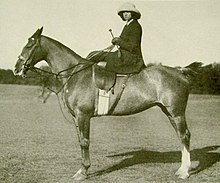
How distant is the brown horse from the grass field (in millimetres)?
293

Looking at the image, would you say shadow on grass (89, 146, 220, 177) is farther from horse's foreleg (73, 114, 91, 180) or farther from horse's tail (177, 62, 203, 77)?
horse's tail (177, 62, 203, 77)

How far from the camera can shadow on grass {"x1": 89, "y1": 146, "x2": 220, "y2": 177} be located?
427cm

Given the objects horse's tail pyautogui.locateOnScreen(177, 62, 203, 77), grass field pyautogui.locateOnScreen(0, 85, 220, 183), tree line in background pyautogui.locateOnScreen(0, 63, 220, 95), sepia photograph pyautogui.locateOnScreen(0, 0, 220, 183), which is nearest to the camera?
sepia photograph pyautogui.locateOnScreen(0, 0, 220, 183)

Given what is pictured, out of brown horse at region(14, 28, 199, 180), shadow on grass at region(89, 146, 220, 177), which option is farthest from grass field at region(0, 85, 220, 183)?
brown horse at region(14, 28, 199, 180)

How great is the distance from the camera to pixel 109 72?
386 cm

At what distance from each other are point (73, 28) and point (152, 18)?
830 millimetres

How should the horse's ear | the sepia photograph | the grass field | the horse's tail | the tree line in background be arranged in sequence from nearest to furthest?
the horse's ear, the sepia photograph, the grass field, the horse's tail, the tree line in background

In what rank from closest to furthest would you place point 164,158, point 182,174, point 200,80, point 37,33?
1. point 37,33
2. point 182,174
3. point 164,158
4. point 200,80

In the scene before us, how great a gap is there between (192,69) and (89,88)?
1088 mm

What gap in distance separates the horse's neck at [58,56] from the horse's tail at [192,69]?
1063mm

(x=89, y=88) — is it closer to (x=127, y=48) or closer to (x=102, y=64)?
(x=102, y=64)

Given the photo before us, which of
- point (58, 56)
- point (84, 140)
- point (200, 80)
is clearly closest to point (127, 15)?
point (58, 56)

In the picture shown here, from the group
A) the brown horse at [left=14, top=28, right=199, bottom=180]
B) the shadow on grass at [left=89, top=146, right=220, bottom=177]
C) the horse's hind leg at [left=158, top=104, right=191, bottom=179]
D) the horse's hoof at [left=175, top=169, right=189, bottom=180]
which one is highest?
the brown horse at [left=14, top=28, right=199, bottom=180]

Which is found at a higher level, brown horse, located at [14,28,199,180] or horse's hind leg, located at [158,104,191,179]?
brown horse, located at [14,28,199,180]
